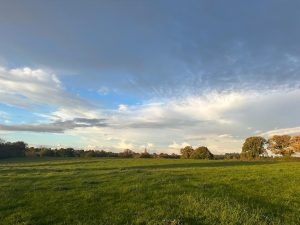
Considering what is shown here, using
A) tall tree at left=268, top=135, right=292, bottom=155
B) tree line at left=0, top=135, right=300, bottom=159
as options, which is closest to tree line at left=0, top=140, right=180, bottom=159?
tree line at left=0, top=135, right=300, bottom=159

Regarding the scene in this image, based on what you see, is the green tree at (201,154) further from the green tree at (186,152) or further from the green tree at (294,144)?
the green tree at (294,144)

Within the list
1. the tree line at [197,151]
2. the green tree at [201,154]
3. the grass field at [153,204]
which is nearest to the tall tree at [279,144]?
the tree line at [197,151]

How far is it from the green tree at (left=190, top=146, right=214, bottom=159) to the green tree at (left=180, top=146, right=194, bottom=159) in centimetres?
172

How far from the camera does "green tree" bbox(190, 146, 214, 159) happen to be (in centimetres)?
11181

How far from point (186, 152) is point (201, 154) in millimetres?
7051

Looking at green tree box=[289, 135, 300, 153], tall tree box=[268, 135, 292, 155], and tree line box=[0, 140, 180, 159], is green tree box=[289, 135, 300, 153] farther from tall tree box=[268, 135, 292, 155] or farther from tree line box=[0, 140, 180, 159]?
tree line box=[0, 140, 180, 159]

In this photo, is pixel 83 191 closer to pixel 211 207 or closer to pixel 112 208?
pixel 112 208

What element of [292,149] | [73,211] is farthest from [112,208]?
[292,149]

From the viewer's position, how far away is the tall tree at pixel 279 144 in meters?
102

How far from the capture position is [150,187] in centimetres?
2252

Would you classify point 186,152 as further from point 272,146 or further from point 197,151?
point 272,146

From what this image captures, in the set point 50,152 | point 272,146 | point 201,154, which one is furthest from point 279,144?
point 50,152

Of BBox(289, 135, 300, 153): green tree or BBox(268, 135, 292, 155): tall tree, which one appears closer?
BBox(289, 135, 300, 153): green tree

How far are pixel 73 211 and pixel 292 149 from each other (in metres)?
94.7
